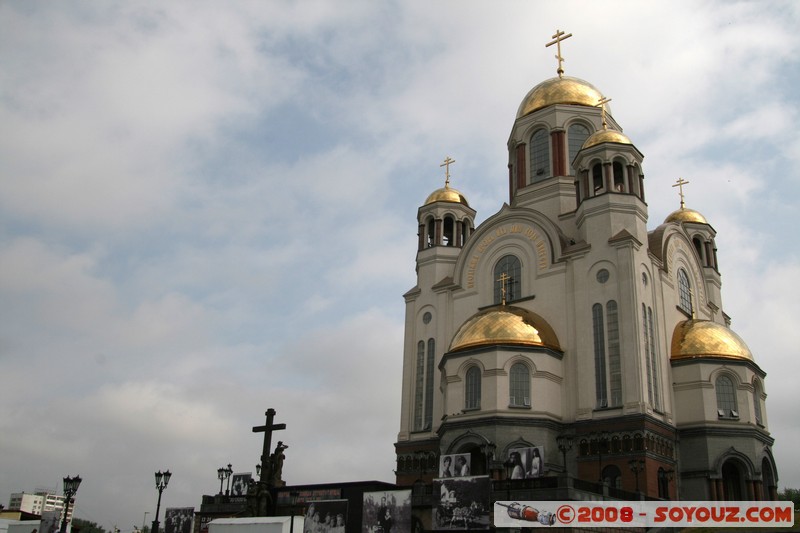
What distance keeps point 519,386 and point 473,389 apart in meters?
1.88

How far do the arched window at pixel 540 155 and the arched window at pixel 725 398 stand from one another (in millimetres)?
13554

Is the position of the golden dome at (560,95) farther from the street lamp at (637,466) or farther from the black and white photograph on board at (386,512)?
the black and white photograph on board at (386,512)

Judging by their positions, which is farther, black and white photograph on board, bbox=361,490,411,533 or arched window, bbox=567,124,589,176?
arched window, bbox=567,124,589,176

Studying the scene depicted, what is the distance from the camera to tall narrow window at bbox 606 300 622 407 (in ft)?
102

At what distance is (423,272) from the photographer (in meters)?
40.3

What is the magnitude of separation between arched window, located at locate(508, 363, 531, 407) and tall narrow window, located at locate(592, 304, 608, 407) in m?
2.76

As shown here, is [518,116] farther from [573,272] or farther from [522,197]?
[573,272]

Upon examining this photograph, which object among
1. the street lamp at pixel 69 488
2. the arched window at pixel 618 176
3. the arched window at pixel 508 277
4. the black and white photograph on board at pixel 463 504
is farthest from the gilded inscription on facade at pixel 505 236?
the street lamp at pixel 69 488

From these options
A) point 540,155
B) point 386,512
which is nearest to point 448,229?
point 540,155

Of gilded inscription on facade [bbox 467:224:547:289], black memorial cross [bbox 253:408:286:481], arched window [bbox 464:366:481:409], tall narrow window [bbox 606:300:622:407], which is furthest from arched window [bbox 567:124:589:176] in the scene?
black memorial cross [bbox 253:408:286:481]

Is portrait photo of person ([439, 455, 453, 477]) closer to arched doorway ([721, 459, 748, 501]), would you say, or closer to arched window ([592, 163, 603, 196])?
arched doorway ([721, 459, 748, 501])

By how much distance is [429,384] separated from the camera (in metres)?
37.1

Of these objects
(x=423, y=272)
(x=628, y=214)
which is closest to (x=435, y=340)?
(x=423, y=272)

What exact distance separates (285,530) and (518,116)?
94.0 ft
